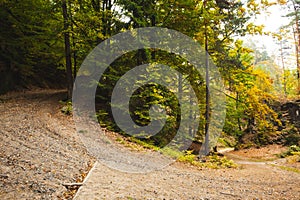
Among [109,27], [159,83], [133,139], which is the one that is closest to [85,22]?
[109,27]

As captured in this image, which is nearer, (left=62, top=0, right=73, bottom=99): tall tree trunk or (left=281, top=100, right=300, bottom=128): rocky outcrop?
(left=62, top=0, right=73, bottom=99): tall tree trunk

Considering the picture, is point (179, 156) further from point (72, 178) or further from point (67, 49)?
point (67, 49)

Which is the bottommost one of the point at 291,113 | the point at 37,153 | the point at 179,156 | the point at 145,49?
the point at 179,156

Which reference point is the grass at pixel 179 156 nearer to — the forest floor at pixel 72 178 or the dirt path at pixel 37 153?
the forest floor at pixel 72 178

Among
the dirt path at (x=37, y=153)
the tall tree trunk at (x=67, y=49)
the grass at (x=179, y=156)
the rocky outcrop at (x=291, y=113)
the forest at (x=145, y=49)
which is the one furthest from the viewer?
the rocky outcrop at (x=291, y=113)

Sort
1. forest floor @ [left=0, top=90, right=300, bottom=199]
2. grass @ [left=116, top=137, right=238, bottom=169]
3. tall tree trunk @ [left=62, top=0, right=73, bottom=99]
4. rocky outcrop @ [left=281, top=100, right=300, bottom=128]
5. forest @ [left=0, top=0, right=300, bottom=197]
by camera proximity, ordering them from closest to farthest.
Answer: forest floor @ [left=0, top=90, right=300, bottom=199]
grass @ [left=116, top=137, right=238, bottom=169]
forest @ [left=0, top=0, right=300, bottom=197]
tall tree trunk @ [left=62, top=0, right=73, bottom=99]
rocky outcrop @ [left=281, top=100, right=300, bottom=128]

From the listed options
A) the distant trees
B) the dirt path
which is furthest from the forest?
the dirt path

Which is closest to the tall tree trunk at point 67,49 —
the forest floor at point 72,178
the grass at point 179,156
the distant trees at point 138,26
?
the distant trees at point 138,26

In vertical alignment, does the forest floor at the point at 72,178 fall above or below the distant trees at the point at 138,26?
below

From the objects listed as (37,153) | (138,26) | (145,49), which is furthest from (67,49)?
(37,153)

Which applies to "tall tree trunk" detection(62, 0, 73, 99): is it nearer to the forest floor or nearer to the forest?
the forest

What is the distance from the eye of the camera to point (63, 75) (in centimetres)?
2167

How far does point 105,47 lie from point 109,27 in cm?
111

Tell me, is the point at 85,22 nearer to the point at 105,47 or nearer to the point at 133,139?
the point at 105,47
